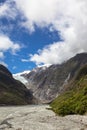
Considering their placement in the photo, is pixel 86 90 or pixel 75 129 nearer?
pixel 75 129

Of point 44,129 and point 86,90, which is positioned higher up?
point 86,90

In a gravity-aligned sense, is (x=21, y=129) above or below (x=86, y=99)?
below

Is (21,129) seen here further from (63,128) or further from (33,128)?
(63,128)

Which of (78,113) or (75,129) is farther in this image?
(78,113)

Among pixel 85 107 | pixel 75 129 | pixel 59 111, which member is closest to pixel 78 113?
pixel 85 107

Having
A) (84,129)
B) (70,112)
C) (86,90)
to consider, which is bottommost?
(84,129)

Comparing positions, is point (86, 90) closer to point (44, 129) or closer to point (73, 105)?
point (73, 105)

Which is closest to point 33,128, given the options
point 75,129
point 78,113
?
point 75,129

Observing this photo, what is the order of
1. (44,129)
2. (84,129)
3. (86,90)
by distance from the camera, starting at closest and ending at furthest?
(84,129) < (44,129) < (86,90)

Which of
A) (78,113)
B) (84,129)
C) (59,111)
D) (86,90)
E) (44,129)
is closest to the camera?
(84,129)
